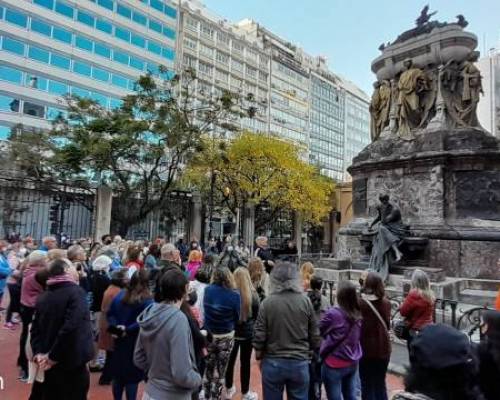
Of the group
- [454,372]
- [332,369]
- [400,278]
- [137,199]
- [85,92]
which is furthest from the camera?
[85,92]

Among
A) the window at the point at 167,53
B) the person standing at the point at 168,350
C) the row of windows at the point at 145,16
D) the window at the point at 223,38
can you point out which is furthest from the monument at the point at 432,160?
the window at the point at 223,38

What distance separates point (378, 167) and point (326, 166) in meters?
70.3

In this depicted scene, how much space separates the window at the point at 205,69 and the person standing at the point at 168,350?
58598 millimetres

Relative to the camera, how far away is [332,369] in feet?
13.1

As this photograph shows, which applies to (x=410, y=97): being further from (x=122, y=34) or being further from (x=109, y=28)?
(x=122, y=34)

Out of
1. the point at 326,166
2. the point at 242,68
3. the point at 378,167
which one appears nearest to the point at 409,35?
the point at 378,167

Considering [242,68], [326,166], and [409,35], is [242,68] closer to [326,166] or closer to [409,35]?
[326,166]

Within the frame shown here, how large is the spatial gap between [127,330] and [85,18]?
40.5 meters

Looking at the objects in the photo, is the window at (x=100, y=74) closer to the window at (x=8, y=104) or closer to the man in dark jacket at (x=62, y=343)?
the window at (x=8, y=104)

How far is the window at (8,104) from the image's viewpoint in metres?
32.5

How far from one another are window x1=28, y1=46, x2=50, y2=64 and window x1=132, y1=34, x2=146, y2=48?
940cm

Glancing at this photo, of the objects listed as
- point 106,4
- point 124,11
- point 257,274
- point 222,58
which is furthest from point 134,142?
point 222,58

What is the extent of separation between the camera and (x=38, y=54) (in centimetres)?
3434

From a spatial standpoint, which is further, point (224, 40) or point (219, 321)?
point (224, 40)
